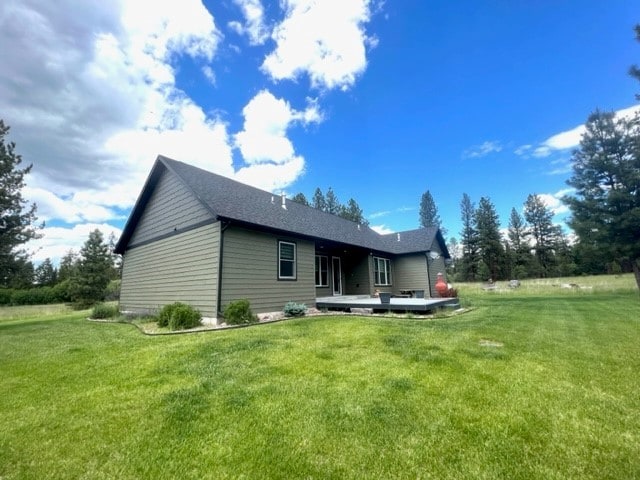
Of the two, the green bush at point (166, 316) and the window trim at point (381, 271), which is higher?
the window trim at point (381, 271)

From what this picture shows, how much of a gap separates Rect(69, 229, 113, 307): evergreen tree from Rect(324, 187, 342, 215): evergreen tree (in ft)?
103

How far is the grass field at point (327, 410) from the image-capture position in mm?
2377

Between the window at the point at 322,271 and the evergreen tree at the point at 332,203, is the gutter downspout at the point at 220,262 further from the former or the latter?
the evergreen tree at the point at 332,203

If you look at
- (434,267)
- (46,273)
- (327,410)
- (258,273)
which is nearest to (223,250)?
(258,273)

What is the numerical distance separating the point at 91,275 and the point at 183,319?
104 ft

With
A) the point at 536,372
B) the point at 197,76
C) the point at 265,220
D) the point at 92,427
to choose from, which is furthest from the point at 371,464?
the point at 197,76

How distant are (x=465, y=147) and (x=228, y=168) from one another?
17807mm

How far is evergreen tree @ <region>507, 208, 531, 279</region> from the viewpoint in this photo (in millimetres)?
48812

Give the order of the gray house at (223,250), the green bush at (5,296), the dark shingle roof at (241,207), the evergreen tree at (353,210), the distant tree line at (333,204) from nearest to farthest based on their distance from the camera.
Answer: the gray house at (223,250) < the dark shingle roof at (241,207) < the green bush at (5,296) < the evergreen tree at (353,210) < the distant tree line at (333,204)

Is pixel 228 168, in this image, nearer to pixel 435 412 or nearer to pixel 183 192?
pixel 183 192

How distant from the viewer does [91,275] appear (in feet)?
106

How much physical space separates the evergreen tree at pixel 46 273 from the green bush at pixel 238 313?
203 ft

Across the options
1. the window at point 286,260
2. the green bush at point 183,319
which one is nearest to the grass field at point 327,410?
the green bush at point 183,319

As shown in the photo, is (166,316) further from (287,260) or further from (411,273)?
(411,273)
